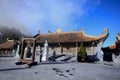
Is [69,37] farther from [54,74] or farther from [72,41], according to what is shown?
[54,74]

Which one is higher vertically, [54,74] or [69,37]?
[69,37]

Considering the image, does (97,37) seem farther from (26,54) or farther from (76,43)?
(26,54)

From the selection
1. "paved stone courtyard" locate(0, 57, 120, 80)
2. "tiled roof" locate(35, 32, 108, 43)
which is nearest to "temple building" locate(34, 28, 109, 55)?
"tiled roof" locate(35, 32, 108, 43)

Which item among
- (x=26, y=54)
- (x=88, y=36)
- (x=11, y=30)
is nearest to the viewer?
(x=26, y=54)

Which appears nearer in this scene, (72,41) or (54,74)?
(54,74)

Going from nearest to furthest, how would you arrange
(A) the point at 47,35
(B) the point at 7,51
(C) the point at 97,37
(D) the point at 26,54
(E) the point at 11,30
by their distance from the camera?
(D) the point at 26,54 < (C) the point at 97,37 < (A) the point at 47,35 < (B) the point at 7,51 < (E) the point at 11,30

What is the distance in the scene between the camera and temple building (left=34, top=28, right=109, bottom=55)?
861 inches

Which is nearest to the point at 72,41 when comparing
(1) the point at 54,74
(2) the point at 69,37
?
(2) the point at 69,37

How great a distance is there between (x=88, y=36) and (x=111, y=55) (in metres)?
5.67

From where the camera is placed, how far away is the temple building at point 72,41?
71.8ft

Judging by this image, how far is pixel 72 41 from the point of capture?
2295cm

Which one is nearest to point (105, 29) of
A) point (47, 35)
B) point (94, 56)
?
point (94, 56)

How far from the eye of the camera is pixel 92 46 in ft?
74.3

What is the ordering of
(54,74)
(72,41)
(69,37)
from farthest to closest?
(69,37) → (72,41) → (54,74)
